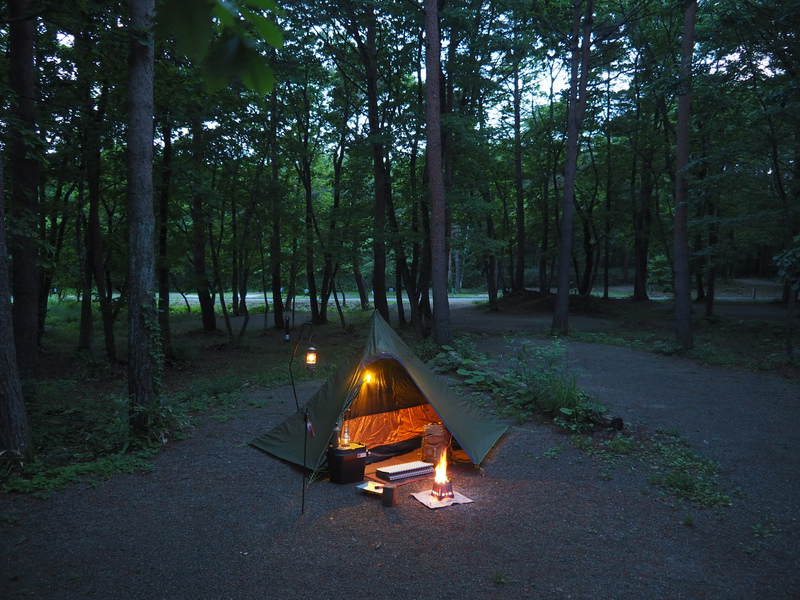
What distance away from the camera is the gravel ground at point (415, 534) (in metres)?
3.75

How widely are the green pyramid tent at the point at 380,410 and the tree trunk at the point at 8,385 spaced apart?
8.59 feet

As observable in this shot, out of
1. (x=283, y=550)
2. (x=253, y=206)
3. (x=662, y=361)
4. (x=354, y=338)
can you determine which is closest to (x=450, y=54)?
(x=253, y=206)

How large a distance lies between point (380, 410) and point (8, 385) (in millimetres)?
4544

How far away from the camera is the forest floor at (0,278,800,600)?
12.4 ft

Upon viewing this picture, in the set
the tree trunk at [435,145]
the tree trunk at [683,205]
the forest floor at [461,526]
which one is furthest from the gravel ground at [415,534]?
the tree trunk at [683,205]

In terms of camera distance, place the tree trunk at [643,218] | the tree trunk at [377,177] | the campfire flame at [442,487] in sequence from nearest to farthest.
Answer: the campfire flame at [442,487], the tree trunk at [377,177], the tree trunk at [643,218]

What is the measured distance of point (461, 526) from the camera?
4715mm

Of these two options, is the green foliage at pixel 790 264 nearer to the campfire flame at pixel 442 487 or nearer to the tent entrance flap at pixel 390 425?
the campfire flame at pixel 442 487

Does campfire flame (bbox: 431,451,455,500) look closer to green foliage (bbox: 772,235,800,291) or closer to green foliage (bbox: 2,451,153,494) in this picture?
green foliage (bbox: 2,451,153,494)

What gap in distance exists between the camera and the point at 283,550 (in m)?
4.27

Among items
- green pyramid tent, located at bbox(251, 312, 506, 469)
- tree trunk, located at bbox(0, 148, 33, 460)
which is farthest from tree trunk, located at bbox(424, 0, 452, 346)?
tree trunk, located at bbox(0, 148, 33, 460)

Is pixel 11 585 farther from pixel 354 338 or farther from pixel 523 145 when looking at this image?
pixel 523 145

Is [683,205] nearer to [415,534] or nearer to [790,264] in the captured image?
[790,264]

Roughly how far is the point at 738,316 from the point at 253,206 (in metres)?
18.6
